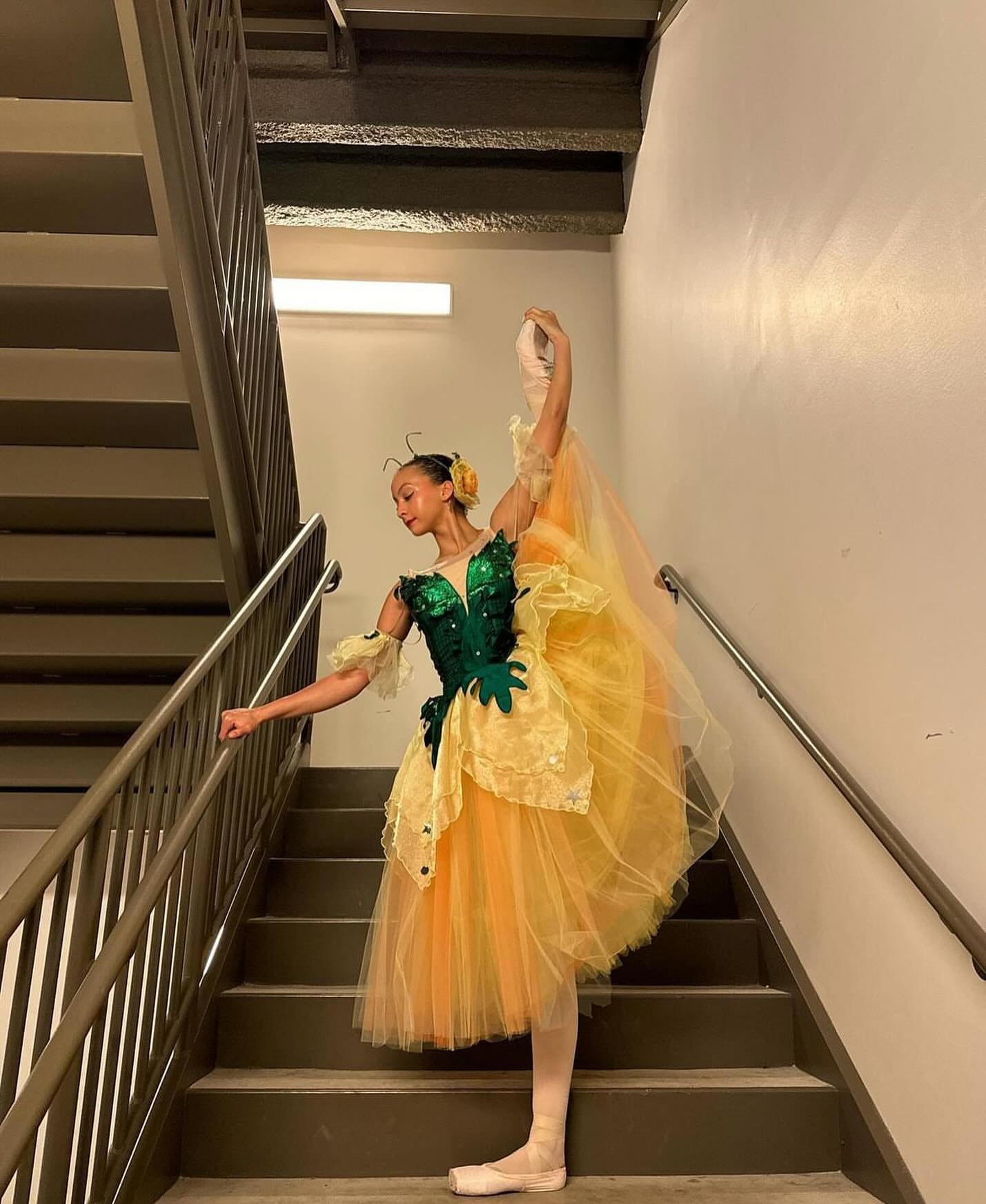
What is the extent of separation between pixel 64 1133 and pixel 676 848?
1.20 meters

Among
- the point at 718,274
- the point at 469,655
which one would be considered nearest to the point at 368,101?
the point at 718,274

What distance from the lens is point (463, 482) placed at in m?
2.29

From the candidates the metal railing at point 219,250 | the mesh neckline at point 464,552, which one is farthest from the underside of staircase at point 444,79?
the mesh neckline at point 464,552

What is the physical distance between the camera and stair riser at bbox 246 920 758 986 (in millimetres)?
2570

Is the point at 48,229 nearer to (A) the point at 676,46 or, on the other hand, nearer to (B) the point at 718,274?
(B) the point at 718,274

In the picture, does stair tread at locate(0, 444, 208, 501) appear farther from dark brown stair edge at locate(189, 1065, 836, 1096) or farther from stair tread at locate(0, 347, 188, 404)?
dark brown stair edge at locate(189, 1065, 836, 1096)

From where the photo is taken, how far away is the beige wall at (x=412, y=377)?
197 inches

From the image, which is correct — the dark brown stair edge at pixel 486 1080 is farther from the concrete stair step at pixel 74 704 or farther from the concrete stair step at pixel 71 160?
the concrete stair step at pixel 71 160

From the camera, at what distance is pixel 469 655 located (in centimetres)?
211

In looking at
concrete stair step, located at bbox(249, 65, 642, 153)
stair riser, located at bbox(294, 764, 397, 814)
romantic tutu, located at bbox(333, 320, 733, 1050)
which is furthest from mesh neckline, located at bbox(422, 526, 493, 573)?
concrete stair step, located at bbox(249, 65, 642, 153)

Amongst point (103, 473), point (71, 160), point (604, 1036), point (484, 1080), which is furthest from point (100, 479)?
point (604, 1036)

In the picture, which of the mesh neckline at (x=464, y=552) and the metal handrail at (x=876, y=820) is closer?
the metal handrail at (x=876, y=820)

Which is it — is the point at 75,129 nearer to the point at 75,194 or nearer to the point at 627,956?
the point at 75,194

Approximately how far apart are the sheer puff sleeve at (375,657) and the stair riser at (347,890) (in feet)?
2.68
